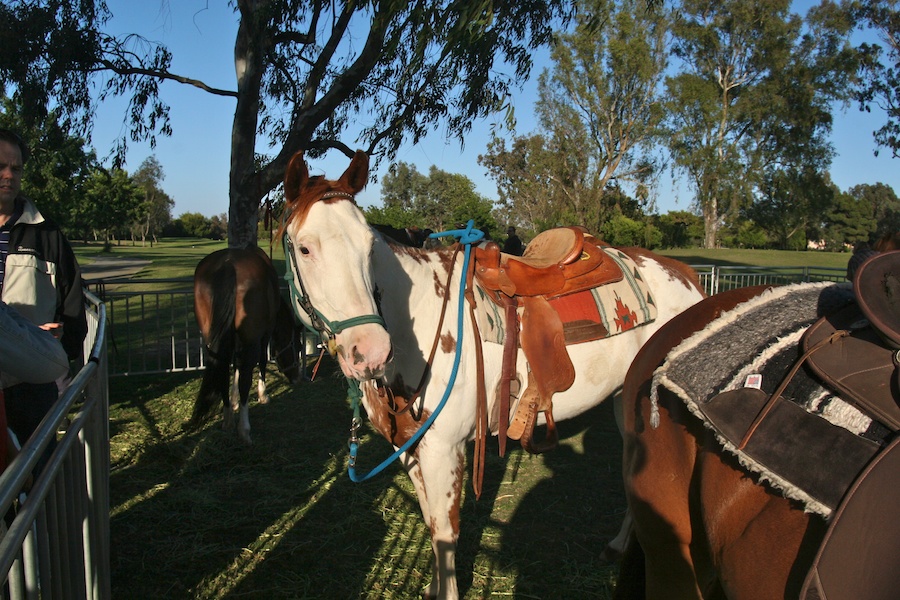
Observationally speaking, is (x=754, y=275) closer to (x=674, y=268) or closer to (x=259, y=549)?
(x=674, y=268)

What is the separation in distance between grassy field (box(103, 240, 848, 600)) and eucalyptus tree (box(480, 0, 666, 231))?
82.2 feet

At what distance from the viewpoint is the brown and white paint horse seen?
197 cm

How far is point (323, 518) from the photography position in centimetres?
351

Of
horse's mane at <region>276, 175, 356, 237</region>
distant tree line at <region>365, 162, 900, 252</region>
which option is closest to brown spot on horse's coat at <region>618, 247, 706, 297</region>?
horse's mane at <region>276, 175, 356, 237</region>

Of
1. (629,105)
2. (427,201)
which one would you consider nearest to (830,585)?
(629,105)

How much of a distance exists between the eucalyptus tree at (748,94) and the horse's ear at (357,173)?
103 feet

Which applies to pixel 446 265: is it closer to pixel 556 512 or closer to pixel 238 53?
pixel 556 512

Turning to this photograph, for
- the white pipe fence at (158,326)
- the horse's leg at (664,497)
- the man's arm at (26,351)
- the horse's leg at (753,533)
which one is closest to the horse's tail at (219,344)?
the white pipe fence at (158,326)

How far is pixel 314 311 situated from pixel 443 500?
3.38ft

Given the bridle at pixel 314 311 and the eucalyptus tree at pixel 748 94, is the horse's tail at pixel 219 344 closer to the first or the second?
the bridle at pixel 314 311

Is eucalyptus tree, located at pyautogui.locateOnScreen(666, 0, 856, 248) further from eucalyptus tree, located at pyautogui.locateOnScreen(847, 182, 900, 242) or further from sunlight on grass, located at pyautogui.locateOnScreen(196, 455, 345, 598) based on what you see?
eucalyptus tree, located at pyautogui.locateOnScreen(847, 182, 900, 242)

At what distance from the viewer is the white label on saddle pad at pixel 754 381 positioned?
1331 mm

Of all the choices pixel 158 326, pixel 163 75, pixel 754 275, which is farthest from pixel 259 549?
pixel 754 275

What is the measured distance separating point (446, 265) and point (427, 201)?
4540 centimetres
